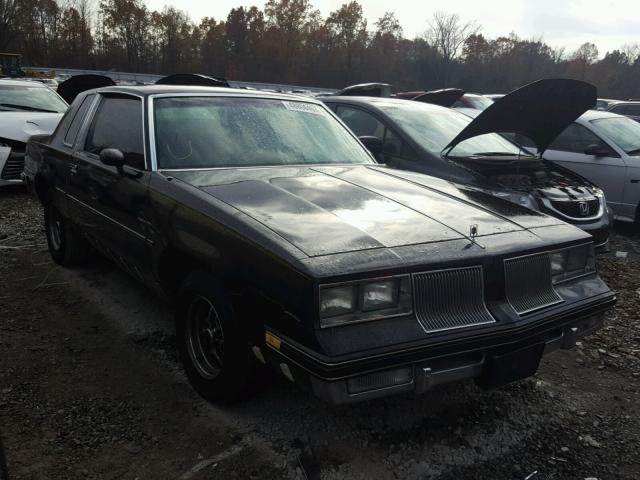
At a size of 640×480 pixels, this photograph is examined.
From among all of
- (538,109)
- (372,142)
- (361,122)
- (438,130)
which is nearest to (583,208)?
(538,109)

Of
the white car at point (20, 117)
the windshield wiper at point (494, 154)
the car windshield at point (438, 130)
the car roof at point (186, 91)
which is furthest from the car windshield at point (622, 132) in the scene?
the white car at point (20, 117)

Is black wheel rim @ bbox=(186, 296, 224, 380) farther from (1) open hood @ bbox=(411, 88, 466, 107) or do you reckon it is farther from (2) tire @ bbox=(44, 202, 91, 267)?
(1) open hood @ bbox=(411, 88, 466, 107)

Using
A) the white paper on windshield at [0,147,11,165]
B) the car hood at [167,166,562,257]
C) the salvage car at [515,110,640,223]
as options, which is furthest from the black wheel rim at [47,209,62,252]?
the salvage car at [515,110,640,223]

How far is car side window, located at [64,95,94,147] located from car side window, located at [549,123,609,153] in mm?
6096

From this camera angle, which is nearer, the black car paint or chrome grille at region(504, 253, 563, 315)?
chrome grille at region(504, 253, 563, 315)

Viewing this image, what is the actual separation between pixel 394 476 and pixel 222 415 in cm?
96

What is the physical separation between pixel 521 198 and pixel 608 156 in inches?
112

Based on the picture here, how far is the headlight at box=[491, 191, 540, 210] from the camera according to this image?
5.09m

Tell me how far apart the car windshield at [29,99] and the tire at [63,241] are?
15.6 ft

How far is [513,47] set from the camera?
70.5 metres

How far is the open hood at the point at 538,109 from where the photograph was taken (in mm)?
4805

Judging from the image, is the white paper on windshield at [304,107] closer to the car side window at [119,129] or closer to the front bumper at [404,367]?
the car side window at [119,129]

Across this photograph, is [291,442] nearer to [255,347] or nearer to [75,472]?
[255,347]

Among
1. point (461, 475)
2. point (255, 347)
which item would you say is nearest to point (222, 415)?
point (255, 347)
